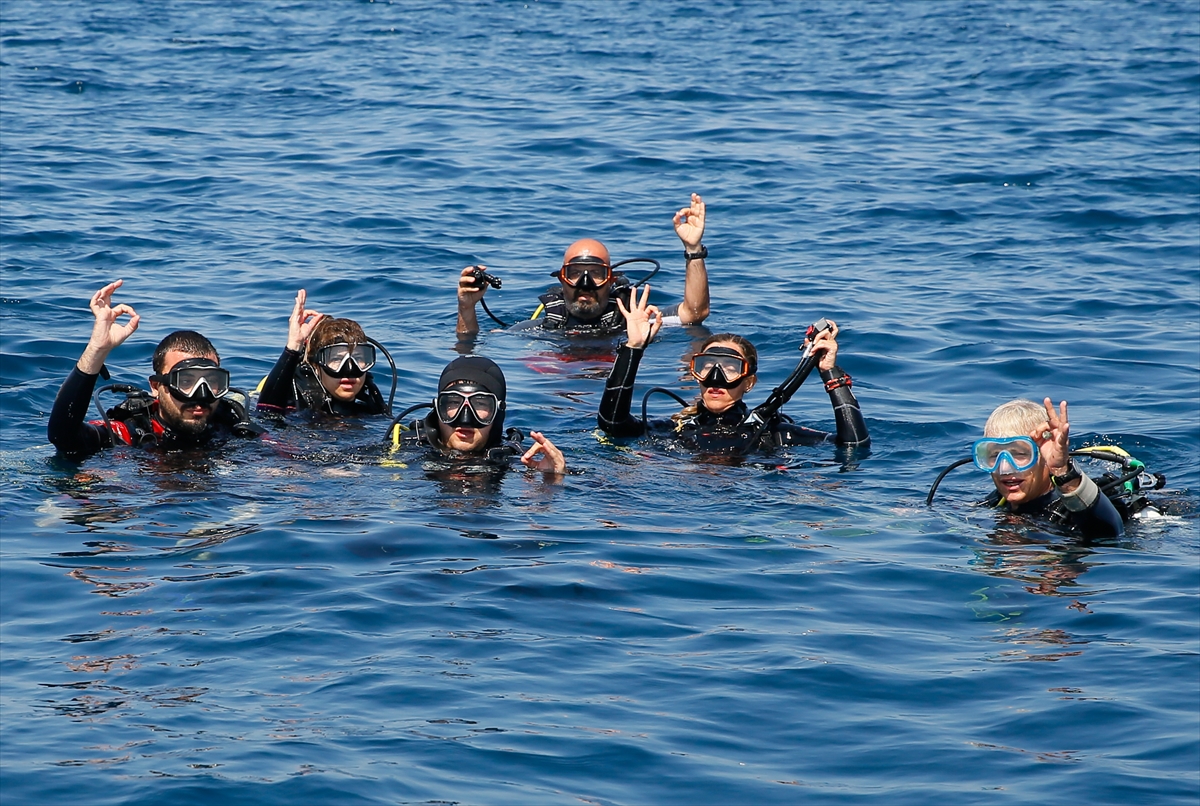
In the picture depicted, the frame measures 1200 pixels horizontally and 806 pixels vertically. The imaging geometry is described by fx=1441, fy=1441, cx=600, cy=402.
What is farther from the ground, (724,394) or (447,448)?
(724,394)

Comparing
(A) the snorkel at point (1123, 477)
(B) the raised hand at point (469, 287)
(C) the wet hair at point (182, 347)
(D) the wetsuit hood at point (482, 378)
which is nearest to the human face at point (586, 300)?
(B) the raised hand at point (469, 287)

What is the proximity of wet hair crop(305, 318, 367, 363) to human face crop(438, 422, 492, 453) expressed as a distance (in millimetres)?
1242

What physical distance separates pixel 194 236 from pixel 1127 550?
1019cm

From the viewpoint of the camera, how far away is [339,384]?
29.8ft

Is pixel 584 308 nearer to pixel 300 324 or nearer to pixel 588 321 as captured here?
pixel 588 321

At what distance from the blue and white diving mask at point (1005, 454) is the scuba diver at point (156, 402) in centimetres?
413

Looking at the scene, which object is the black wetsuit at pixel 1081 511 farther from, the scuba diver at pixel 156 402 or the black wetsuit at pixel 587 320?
the black wetsuit at pixel 587 320

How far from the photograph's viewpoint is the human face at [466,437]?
7.98 m

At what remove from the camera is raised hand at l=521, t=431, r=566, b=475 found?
25.2 ft

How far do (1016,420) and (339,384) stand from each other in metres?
4.18

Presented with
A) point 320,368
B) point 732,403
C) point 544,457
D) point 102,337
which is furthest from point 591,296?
point 102,337

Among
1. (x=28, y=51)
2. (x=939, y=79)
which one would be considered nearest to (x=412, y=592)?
(x=939, y=79)

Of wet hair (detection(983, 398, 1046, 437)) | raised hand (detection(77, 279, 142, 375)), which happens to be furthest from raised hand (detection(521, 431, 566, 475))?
wet hair (detection(983, 398, 1046, 437))

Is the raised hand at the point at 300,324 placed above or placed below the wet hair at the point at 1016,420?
above
